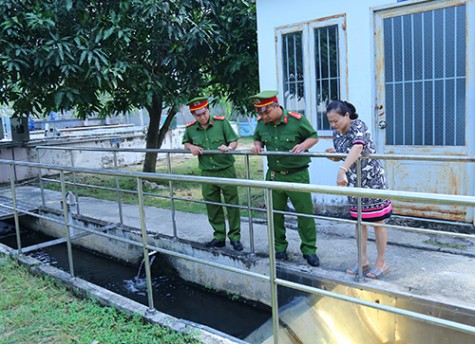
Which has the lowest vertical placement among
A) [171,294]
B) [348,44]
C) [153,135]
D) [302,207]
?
[171,294]

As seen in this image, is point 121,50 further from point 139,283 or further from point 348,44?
point 139,283

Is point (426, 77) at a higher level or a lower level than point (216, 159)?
A: higher

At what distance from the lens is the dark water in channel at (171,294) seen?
11.6ft

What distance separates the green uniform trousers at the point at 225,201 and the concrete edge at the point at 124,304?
1.16m

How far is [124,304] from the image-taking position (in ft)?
9.57

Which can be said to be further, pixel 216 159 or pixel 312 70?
pixel 312 70

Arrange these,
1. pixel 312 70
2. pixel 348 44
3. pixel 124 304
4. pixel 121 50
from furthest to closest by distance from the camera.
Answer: pixel 121 50 < pixel 312 70 < pixel 348 44 < pixel 124 304

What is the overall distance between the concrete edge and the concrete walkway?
3.49 ft

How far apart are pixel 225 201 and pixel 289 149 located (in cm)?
80

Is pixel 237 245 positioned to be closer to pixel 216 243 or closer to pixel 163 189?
pixel 216 243

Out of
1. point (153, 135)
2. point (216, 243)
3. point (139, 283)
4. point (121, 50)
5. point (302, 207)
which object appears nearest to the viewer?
point (302, 207)

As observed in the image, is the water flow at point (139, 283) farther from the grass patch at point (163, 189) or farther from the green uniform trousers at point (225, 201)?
the green uniform trousers at point (225, 201)

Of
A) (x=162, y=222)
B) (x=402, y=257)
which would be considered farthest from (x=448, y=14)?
(x=162, y=222)

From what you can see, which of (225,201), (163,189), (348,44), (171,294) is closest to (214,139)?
(225,201)
